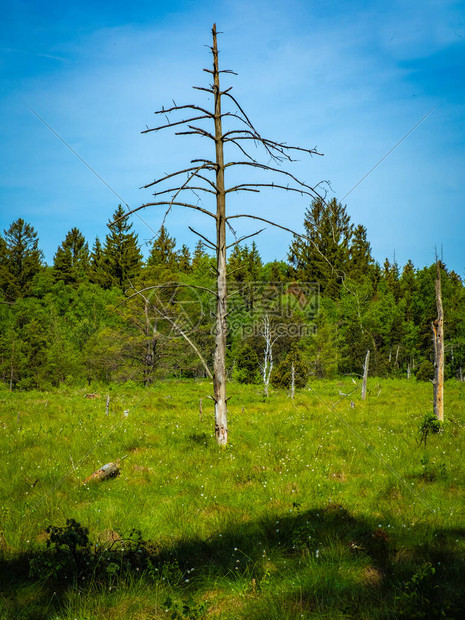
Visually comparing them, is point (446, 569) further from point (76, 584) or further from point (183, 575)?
point (76, 584)

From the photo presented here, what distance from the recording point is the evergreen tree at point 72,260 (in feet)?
222

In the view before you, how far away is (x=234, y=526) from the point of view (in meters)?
5.33

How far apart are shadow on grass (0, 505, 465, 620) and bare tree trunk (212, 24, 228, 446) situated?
353 cm

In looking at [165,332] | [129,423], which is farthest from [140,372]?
[129,423]

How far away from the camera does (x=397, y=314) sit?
59906 millimetres

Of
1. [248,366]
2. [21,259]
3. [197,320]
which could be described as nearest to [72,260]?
[21,259]

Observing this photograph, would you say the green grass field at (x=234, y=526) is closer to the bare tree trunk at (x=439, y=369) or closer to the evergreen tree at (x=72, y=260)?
the bare tree trunk at (x=439, y=369)

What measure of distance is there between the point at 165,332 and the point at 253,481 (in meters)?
34.3

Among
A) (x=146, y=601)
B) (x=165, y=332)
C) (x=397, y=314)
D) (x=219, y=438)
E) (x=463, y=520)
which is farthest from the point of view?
(x=397, y=314)

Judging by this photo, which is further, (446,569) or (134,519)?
(134,519)

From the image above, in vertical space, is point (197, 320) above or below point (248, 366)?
above

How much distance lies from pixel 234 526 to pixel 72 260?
74219 mm

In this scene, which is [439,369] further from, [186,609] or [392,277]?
[392,277]

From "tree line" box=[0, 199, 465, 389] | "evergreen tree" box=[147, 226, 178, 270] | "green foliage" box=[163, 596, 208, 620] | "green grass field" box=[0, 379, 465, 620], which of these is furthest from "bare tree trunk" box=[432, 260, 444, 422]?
"evergreen tree" box=[147, 226, 178, 270]
